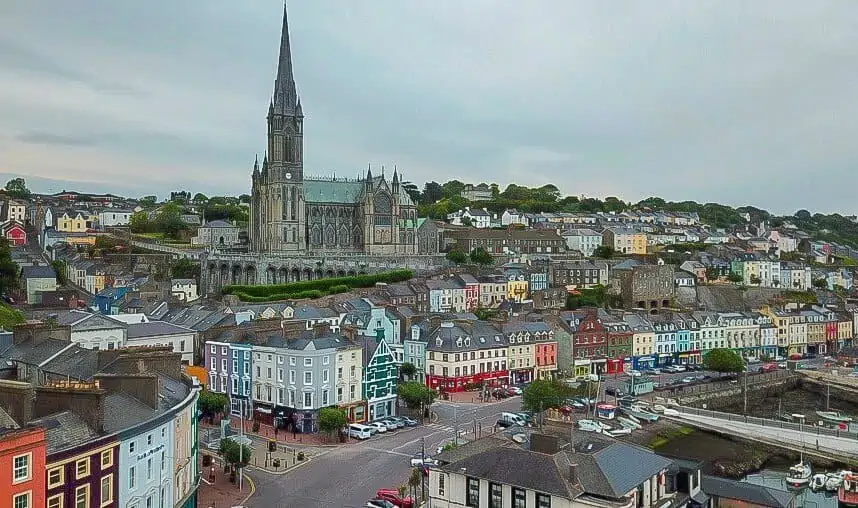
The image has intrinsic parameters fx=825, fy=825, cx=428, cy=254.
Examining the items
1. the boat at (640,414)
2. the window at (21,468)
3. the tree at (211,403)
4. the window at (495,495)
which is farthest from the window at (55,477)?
the boat at (640,414)

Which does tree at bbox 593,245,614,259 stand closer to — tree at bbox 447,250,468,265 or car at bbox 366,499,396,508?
tree at bbox 447,250,468,265

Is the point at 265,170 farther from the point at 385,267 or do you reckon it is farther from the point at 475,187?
the point at 475,187

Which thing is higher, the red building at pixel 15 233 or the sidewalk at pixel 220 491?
the red building at pixel 15 233

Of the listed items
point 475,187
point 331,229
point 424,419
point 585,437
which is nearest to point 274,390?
point 424,419

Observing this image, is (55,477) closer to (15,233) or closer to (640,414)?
(640,414)

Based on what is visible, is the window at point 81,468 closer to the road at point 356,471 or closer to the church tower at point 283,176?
the road at point 356,471

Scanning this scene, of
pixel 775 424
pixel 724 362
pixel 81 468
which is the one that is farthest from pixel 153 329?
pixel 724 362
